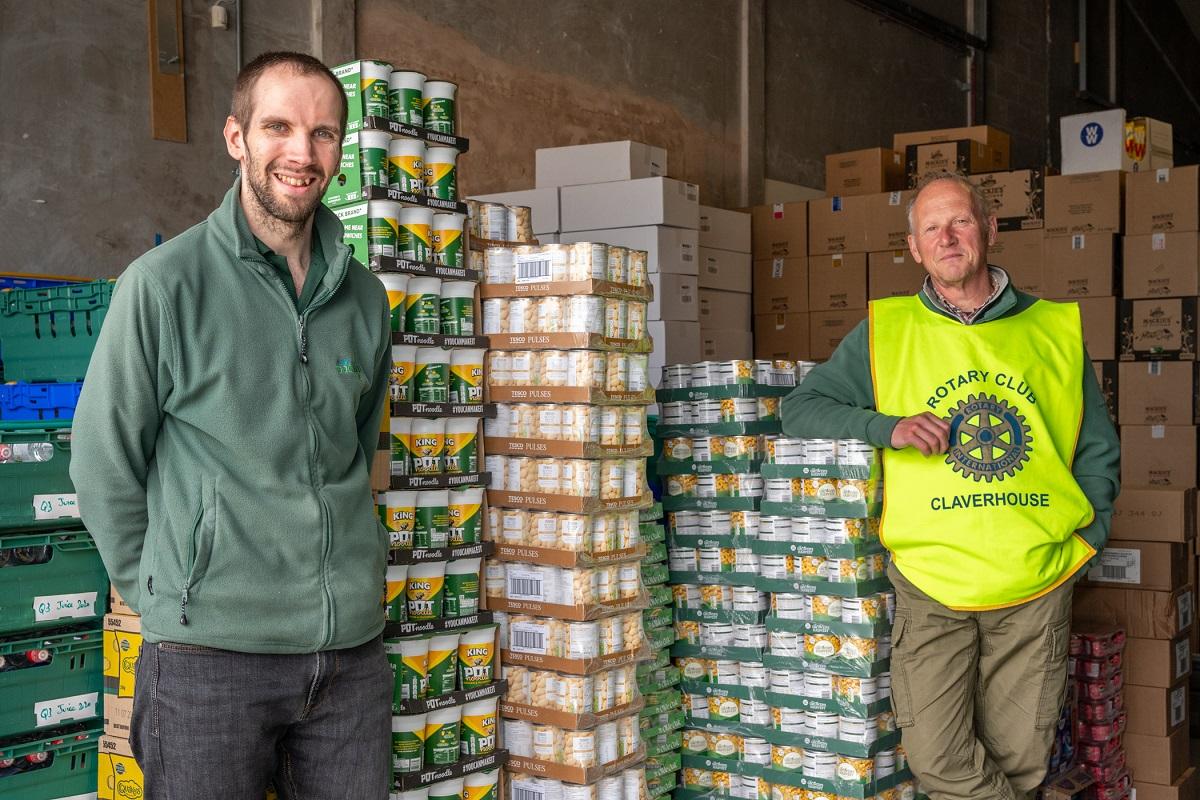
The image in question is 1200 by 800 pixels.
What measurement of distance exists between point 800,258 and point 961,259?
5.36 meters

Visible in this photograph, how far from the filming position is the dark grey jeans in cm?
232

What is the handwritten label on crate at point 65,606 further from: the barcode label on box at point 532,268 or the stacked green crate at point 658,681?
the stacked green crate at point 658,681

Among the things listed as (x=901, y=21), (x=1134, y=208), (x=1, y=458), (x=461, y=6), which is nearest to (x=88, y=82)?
(x=461, y=6)

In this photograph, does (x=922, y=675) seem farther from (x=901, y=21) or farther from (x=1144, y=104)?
(x=1144, y=104)

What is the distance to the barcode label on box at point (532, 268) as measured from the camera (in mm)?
4293

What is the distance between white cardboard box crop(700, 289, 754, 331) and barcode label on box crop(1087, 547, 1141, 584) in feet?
12.0

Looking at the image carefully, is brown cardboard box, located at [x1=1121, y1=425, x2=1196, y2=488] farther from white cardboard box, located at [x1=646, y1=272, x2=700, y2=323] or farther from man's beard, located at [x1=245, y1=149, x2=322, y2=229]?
man's beard, located at [x1=245, y1=149, x2=322, y2=229]

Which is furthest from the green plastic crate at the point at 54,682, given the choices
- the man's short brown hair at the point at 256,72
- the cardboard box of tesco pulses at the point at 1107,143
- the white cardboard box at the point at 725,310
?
the cardboard box of tesco pulses at the point at 1107,143

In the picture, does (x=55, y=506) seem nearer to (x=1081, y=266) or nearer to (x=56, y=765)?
(x=56, y=765)

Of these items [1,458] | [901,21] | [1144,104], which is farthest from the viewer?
[1144,104]

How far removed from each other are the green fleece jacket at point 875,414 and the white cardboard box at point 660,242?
3225 mm

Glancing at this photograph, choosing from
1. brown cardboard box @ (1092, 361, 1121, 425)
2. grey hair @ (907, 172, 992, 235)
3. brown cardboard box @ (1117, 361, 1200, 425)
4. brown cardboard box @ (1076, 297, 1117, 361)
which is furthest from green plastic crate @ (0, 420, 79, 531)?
brown cardboard box @ (1117, 361, 1200, 425)

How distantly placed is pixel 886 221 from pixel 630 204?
2.22 meters

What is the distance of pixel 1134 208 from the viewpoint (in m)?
7.93
